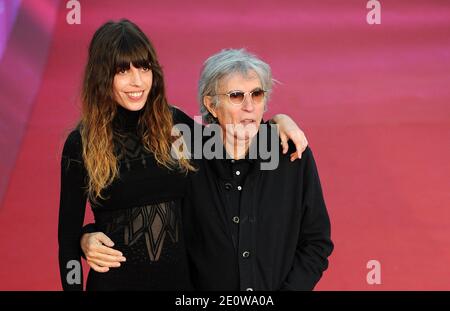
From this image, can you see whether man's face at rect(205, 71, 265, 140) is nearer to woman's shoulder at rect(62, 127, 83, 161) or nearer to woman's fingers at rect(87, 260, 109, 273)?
woman's shoulder at rect(62, 127, 83, 161)

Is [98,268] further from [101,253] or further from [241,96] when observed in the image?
[241,96]

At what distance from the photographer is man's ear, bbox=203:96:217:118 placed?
249cm

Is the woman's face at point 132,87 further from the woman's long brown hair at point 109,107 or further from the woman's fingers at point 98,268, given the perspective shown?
the woman's fingers at point 98,268

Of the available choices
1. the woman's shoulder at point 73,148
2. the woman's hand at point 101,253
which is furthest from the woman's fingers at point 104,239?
the woman's shoulder at point 73,148

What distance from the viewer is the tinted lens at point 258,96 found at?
2.39 metres

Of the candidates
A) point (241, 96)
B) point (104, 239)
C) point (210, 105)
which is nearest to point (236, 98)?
point (241, 96)

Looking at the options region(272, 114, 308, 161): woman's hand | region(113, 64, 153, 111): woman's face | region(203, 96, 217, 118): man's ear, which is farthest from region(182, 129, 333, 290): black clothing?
region(113, 64, 153, 111): woman's face

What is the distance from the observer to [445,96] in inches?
198

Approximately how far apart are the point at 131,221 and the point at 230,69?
0.54 m

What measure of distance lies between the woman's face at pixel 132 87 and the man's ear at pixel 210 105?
20cm

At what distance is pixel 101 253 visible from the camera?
2312mm

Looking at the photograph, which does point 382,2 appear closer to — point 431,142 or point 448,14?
point 448,14

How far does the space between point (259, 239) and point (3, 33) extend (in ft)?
9.75

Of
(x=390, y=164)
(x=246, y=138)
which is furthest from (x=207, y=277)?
(x=390, y=164)
